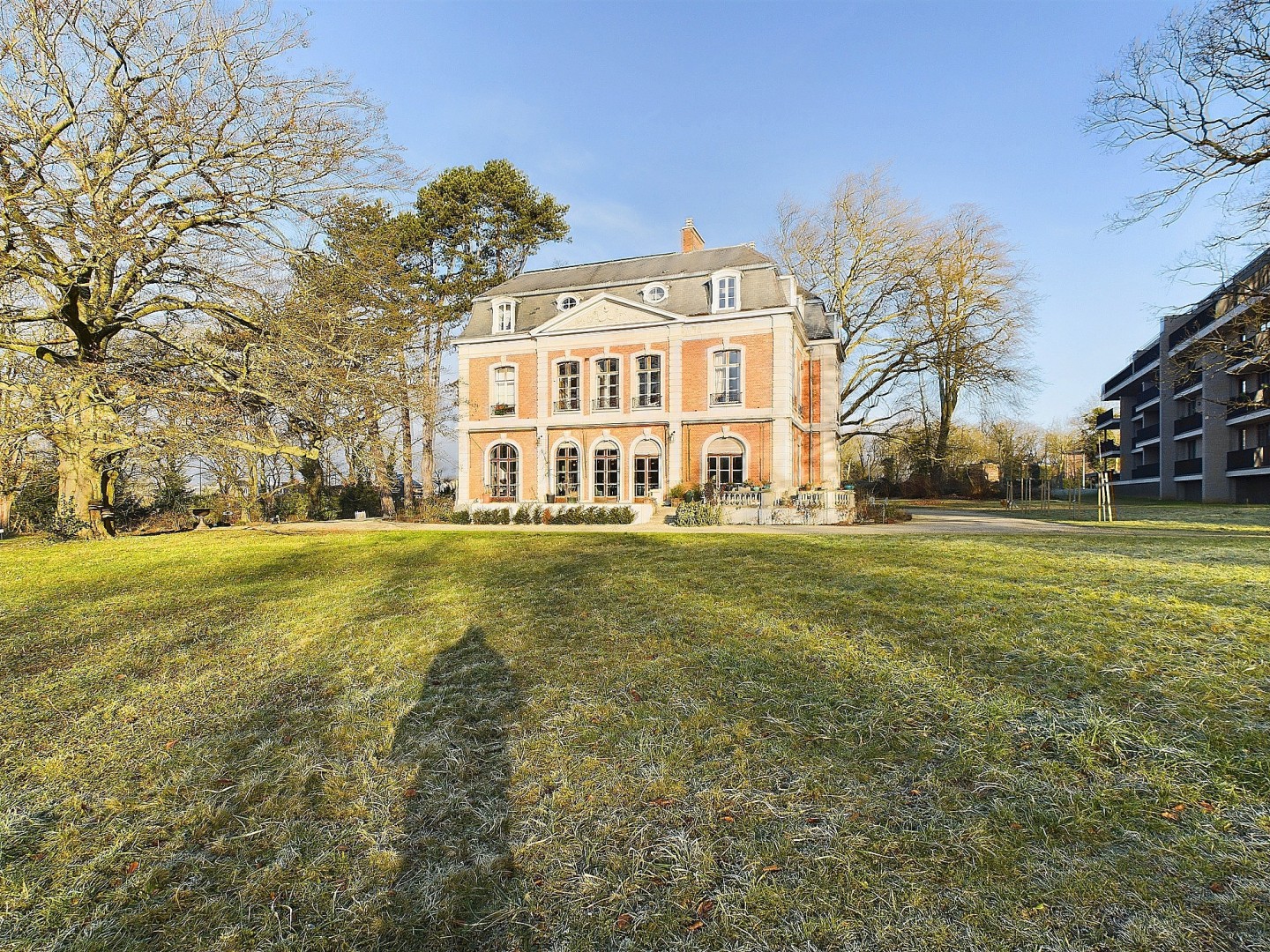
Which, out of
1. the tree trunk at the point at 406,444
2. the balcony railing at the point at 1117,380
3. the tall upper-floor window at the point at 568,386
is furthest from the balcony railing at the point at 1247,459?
the tree trunk at the point at 406,444

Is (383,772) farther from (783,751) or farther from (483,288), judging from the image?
(483,288)

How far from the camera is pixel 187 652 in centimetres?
505

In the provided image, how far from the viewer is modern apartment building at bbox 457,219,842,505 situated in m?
21.2

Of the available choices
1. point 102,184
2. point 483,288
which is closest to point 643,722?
point 102,184

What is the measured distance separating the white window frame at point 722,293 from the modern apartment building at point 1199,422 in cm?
1238

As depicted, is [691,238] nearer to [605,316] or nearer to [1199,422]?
[605,316]

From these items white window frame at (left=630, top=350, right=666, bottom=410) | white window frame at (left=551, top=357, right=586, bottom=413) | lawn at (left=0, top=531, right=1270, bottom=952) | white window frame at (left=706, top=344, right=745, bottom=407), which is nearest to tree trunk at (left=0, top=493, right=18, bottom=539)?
lawn at (left=0, top=531, right=1270, bottom=952)

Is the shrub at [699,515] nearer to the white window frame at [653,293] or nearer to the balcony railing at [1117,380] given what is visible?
the white window frame at [653,293]

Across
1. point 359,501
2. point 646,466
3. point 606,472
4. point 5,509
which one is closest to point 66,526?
point 5,509

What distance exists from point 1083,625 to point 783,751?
332 centimetres

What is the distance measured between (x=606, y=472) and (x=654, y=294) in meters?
7.13

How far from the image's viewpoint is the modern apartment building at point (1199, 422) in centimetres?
2488

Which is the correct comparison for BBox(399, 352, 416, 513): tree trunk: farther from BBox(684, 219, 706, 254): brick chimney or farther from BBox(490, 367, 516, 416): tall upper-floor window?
BBox(684, 219, 706, 254): brick chimney

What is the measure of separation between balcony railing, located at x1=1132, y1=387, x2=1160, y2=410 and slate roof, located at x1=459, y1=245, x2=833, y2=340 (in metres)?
25.5
